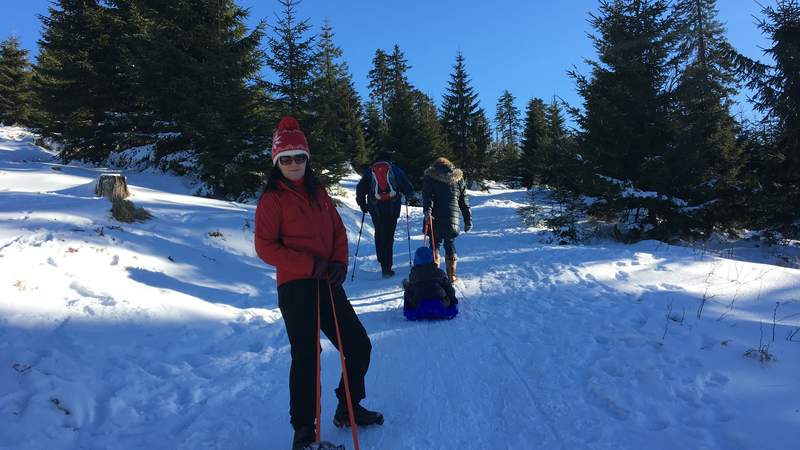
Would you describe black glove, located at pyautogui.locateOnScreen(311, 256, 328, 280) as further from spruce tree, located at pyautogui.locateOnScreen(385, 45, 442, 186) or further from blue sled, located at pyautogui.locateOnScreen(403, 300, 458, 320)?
spruce tree, located at pyautogui.locateOnScreen(385, 45, 442, 186)

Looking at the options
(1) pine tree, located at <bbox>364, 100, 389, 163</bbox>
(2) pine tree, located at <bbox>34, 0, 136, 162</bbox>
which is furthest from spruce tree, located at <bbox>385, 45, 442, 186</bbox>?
(2) pine tree, located at <bbox>34, 0, 136, 162</bbox>

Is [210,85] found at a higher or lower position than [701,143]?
higher

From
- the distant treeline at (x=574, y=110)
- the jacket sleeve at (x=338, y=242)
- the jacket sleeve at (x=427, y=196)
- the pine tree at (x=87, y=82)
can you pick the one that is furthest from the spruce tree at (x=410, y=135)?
the jacket sleeve at (x=338, y=242)

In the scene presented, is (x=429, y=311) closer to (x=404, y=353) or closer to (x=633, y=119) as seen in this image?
(x=404, y=353)

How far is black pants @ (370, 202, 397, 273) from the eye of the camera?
857 cm

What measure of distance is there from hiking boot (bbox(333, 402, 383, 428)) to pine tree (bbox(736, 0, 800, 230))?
13397 millimetres

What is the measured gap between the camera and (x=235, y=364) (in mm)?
4730

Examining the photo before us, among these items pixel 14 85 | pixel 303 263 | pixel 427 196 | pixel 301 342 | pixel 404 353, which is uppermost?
pixel 14 85

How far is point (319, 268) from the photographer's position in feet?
9.60

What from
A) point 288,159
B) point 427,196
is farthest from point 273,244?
point 427,196

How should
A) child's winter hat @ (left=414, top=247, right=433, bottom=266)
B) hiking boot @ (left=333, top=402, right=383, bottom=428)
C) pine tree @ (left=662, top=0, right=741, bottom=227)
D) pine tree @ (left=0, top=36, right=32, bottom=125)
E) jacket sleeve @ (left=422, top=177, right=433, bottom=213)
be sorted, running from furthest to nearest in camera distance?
pine tree @ (left=0, top=36, right=32, bottom=125)
pine tree @ (left=662, top=0, right=741, bottom=227)
jacket sleeve @ (left=422, top=177, right=433, bottom=213)
child's winter hat @ (left=414, top=247, right=433, bottom=266)
hiking boot @ (left=333, top=402, right=383, bottom=428)

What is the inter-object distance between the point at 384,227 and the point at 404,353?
3.99 m

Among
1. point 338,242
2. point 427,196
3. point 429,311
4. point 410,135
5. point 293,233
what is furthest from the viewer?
point 410,135

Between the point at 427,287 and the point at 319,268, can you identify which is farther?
the point at 427,287
